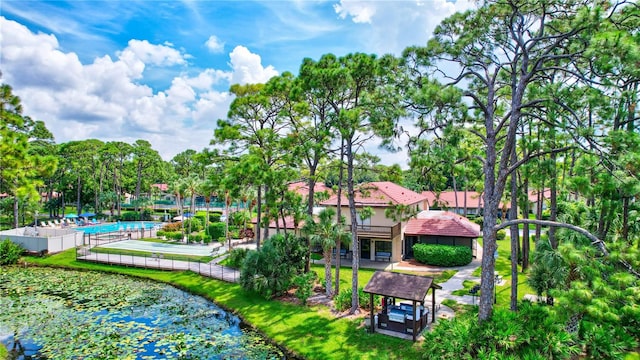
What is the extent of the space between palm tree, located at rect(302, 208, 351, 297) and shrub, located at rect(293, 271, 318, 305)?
978 millimetres

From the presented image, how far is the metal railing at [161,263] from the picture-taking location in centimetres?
2381

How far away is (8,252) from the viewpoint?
27562mm

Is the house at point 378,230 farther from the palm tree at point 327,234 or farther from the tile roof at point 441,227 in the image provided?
the palm tree at point 327,234

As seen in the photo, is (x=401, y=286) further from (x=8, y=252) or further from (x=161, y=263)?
(x=8, y=252)

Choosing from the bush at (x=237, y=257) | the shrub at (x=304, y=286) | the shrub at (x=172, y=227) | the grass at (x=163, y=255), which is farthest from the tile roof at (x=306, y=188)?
the shrub at (x=172, y=227)

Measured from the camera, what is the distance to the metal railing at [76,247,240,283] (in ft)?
78.1

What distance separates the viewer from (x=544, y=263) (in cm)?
1480

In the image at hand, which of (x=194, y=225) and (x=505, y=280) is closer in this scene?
(x=505, y=280)

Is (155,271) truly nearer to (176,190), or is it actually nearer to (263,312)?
(263,312)

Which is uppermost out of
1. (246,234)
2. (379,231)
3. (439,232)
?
(379,231)

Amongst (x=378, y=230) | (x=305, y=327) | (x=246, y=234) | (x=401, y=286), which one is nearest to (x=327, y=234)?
(x=305, y=327)

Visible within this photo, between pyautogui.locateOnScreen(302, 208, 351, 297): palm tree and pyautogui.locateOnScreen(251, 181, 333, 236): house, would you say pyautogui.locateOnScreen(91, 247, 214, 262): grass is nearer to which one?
pyautogui.locateOnScreen(251, 181, 333, 236): house

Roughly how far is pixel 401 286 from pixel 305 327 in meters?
4.55

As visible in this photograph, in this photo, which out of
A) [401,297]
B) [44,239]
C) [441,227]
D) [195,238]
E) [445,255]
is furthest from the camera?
[195,238]
